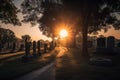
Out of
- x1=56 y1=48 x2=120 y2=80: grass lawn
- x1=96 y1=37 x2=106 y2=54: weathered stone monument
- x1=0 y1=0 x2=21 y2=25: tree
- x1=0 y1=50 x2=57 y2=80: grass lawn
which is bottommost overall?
x1=56 y1=48 x2=120 y2=80: grass lawn

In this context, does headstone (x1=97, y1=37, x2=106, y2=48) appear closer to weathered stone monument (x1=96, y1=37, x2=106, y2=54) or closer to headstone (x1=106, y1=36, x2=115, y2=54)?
weathered stone monument (x1=96, y1=37, x2=106, y2=54)

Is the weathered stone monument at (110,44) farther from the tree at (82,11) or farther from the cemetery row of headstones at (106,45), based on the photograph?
the tree at (82,11)

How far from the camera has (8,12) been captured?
101ft

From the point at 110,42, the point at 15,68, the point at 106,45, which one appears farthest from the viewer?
the point at 106,45

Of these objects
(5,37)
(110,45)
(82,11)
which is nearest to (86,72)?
(82,11)

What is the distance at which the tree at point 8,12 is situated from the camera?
1149 inches

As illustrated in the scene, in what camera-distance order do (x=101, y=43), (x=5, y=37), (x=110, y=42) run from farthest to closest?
(x=5, y=37)
(x=101, y=43)
(x=110, y=42)

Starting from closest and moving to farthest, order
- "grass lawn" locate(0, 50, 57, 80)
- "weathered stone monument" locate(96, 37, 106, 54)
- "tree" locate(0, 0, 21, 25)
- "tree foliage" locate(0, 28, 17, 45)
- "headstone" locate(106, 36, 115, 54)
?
1. "grass lawn" locate(0, 50, 57, 80)
2. "tree" locate(0, 0, 21, 25)
3. "headstone" locate(106, 36, 115, 54)
4. "weathered stone monument" locate(96, 37, 106, 54)
5. "tree foliage" locate(0, 28, 17, 45)

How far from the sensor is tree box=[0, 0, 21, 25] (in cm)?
2919

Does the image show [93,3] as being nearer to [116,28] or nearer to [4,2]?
[116,28]

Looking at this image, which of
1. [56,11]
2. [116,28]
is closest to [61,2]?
[56,11]

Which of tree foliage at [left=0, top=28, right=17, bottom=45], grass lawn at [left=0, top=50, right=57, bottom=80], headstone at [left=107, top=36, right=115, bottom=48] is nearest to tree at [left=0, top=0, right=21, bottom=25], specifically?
grass lawn at [left=0, top=50, right=57, bottom=80]

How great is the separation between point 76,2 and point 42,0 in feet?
26.6

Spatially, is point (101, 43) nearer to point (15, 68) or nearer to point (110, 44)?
point (110, 44)
